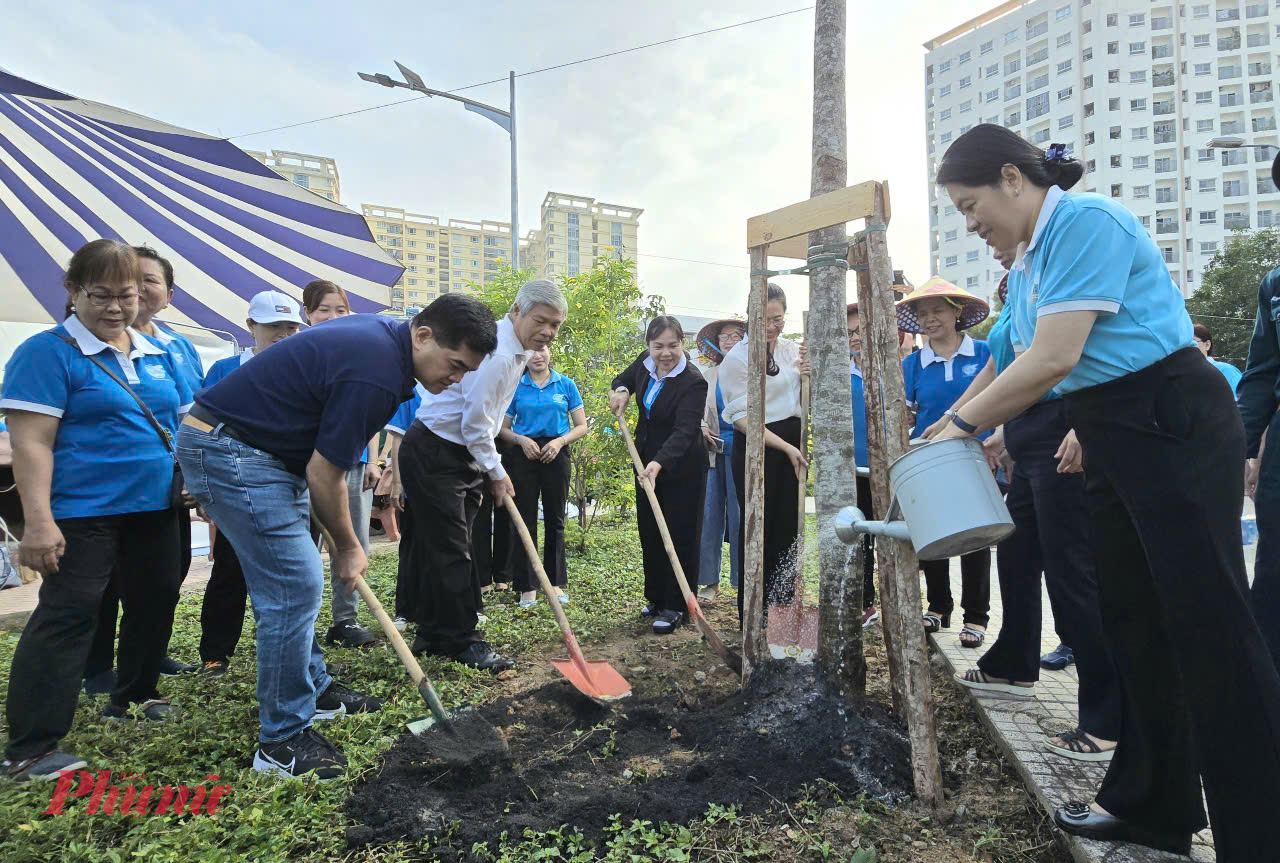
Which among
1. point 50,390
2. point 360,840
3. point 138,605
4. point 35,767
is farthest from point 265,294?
point 360,840

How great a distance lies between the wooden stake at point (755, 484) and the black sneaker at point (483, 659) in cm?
132

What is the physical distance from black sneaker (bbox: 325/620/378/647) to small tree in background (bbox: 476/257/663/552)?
3919 mm

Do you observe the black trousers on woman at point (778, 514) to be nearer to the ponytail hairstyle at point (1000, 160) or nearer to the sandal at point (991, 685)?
the sandal at point (991, 685)

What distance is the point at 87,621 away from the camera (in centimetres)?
254

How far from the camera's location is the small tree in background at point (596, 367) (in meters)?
8.13

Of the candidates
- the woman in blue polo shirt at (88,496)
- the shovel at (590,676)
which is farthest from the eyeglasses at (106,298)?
the shovel at (590,676)

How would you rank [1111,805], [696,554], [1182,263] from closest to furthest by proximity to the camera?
[1111,805] < [696,554] < [1182,263]

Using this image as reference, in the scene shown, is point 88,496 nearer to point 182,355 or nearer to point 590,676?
point 182,355

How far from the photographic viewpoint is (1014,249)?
201 cm

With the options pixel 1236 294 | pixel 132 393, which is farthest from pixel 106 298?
pixel 1236 294

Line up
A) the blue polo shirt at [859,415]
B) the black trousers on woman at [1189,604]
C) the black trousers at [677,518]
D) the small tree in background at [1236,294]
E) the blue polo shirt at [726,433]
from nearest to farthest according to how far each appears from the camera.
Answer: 1. the black trousers on woman at [1189,604]
2. the blue polo shirt at [859,415]
3. the black trousers at [677,518]
4. the blue polo shirt at [726,433]
5. the small tree in background at [1236,294]

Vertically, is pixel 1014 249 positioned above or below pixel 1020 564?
above

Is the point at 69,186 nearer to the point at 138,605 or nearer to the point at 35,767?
the point at 138,605

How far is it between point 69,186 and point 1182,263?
8282 centimetres
